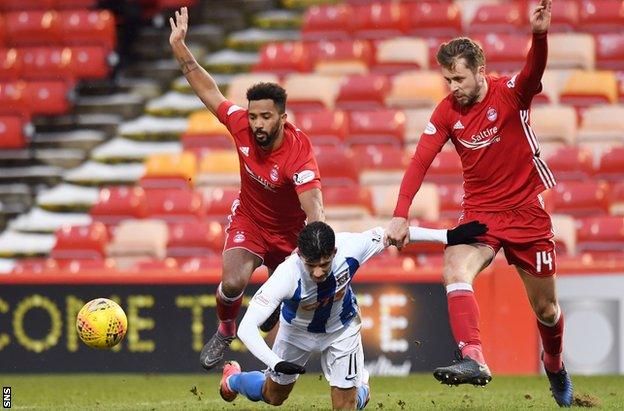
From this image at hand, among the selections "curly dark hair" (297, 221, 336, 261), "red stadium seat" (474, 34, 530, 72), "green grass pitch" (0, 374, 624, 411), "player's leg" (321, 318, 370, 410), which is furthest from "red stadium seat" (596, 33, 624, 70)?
"curly dark hair" (297, 221, 336, 261)

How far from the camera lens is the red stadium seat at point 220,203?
46.5 ft

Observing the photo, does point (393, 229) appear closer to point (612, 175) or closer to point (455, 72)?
point (455, 72)

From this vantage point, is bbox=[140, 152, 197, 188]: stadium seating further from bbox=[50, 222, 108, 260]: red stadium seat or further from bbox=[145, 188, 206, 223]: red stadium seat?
bbox=[50, 222, 108, 260]: red stadium seat

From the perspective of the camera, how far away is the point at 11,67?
16938mm

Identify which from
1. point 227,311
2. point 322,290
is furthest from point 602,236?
point 322,290

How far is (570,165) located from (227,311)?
5874 mm

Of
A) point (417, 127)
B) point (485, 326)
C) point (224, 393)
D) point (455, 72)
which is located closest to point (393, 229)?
point (455, 72)

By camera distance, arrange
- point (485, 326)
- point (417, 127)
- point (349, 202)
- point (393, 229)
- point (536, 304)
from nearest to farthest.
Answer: point (393, 229) < point (536, 304) < point (485, 326) < point (349, 202) < point (417, 127)

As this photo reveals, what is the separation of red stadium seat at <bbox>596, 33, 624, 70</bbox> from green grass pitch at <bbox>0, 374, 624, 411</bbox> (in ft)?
18.0

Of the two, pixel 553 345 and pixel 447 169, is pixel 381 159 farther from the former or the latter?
pixel 553 345

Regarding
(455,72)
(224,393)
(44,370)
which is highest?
(455,72)

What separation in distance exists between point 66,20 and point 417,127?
16.7 ft

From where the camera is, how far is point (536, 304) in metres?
8.11

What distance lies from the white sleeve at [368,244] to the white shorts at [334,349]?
0.45 meters
